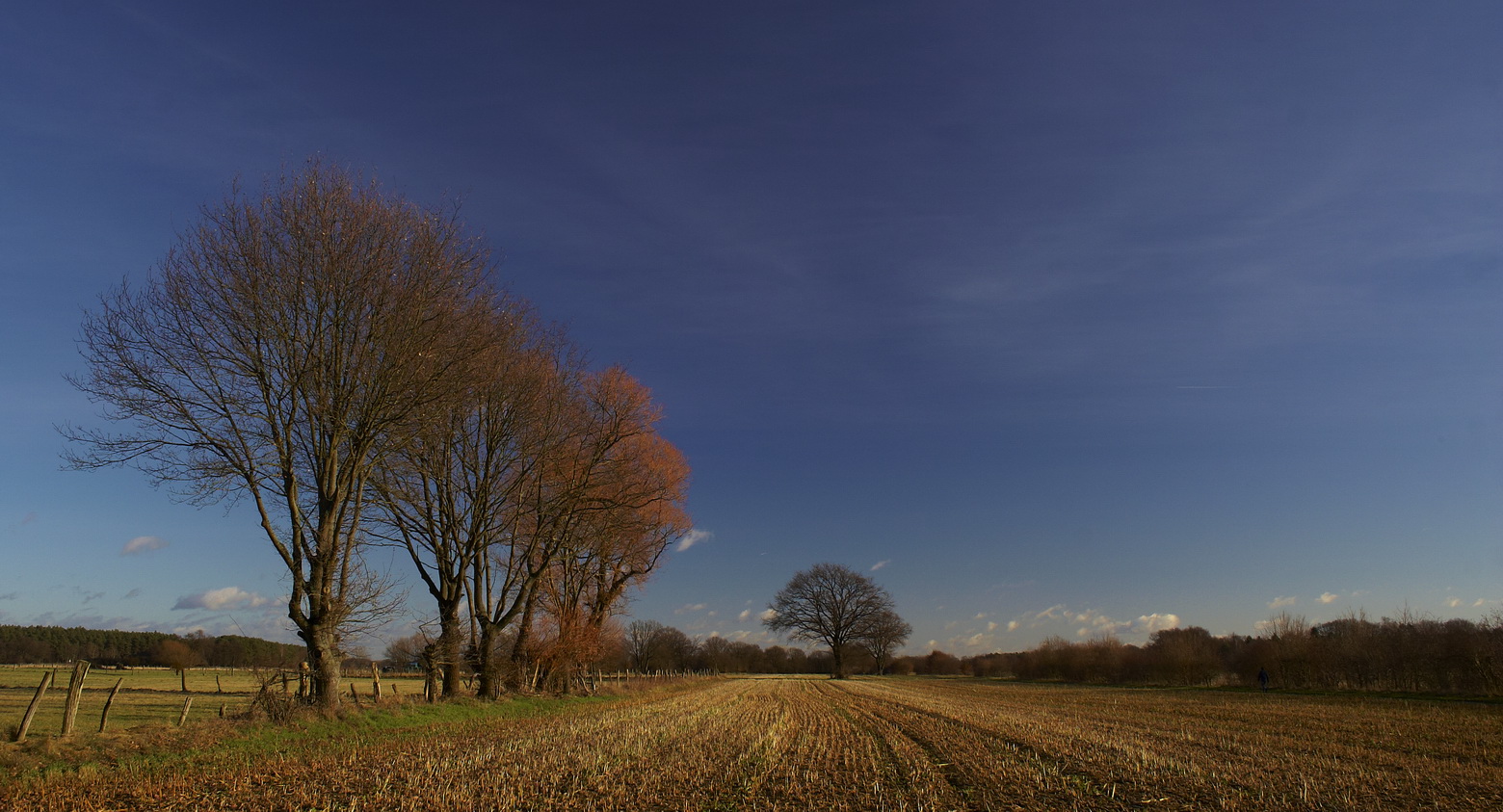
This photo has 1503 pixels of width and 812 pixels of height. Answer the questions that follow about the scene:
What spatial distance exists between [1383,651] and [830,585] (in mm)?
54352

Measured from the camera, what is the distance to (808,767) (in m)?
11.5

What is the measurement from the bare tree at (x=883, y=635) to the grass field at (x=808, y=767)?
213ft

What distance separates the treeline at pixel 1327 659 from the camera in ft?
94.9

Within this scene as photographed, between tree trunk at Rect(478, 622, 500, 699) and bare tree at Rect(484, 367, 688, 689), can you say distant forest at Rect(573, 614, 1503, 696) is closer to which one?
bare tree at Rect(484, 367, 688, 689)

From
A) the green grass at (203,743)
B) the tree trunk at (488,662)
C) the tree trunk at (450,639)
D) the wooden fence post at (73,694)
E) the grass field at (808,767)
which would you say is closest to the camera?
the grass field at (808,767)

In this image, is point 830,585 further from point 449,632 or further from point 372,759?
point 372,759

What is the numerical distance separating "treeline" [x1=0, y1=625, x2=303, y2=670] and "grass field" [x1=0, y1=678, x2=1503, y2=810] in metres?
94.0

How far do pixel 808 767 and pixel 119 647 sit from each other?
135 meters

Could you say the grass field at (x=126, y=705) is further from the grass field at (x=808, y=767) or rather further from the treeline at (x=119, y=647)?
the treeline at (x=119, y=647)

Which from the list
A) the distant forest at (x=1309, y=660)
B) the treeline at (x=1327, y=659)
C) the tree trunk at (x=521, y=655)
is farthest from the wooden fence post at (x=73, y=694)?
the treeline at (x=1327, y=659)

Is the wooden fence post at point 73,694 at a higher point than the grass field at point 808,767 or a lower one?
higher

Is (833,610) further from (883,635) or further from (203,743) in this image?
(203,743)

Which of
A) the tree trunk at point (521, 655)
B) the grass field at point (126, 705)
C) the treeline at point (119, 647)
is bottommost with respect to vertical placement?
the treeline at point (119, 647)

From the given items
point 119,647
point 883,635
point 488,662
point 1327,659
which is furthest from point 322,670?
point 119,647
